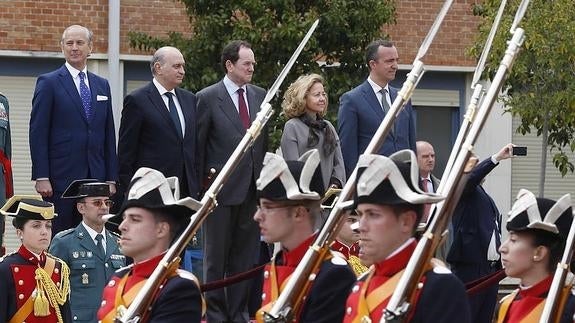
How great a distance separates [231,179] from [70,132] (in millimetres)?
1475

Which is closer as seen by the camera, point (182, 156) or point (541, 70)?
point (182, 156)

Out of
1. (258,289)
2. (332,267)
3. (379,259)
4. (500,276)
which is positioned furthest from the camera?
(258,289)

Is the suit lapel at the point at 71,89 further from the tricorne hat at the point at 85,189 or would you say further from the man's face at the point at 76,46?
the tricorne hat at the point at 85,189

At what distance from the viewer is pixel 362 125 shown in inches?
445

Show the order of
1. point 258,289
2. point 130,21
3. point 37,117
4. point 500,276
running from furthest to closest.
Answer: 1. point 130,21
2. point 37,117
3. point 258,289
4. point 500,276

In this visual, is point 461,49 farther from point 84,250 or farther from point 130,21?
point 84,250

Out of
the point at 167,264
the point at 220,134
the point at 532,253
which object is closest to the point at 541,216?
the point at 532,253

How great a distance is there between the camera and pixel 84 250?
10.7 meters

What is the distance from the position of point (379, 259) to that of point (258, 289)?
13.6ft

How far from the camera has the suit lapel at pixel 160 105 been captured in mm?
11156

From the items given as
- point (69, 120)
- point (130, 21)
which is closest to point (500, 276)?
point (69, 120)

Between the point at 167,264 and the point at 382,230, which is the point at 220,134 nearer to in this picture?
the point at 167,264

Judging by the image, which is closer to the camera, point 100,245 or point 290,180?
point 290,180

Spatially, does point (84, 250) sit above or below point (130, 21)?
below
